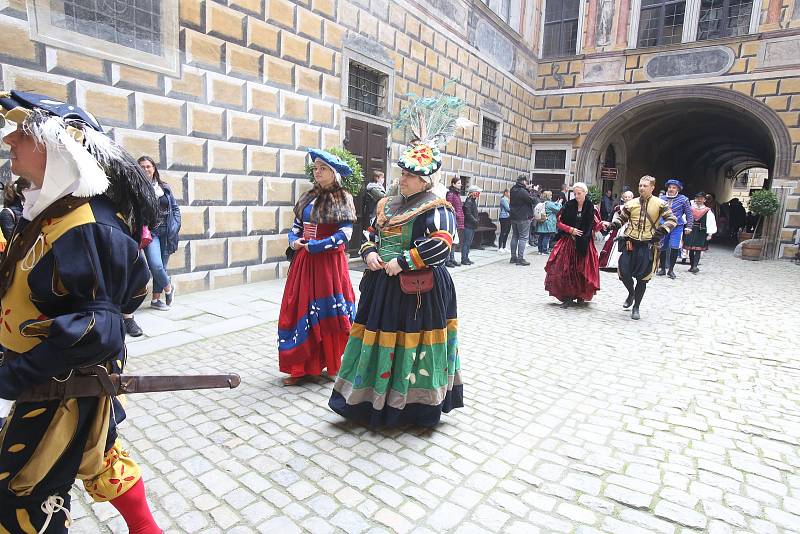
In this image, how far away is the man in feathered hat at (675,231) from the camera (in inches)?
357

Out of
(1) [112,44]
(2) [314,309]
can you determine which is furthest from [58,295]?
(1) [112,44]

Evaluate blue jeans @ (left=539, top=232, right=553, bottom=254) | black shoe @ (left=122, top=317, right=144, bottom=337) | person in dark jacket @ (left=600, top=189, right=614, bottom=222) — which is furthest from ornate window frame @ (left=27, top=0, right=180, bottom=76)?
person in dark jacket @ (left=600, top=189, right=614, bottom=222)

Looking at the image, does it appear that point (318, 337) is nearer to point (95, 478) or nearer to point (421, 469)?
point (421, 469)

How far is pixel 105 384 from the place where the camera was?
5.07ft

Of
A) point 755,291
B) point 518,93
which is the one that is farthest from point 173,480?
point 518,93

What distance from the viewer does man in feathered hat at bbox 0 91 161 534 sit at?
1.38 metres

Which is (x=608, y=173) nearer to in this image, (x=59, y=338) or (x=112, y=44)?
(x=112, y=44)

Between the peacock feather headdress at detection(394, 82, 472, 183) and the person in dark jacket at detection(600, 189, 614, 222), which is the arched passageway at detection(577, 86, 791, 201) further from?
the peacock feather headdress at detection(394, 82, 472, 183)

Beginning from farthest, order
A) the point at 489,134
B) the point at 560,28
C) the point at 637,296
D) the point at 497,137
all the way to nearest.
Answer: the point at 560,28
the point at 497,137
the point at 489,134
the point at 637,296

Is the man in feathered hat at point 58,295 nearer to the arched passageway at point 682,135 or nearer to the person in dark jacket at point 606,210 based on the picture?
the person in dark jacket at point 606,210

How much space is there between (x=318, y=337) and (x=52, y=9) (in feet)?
14.6

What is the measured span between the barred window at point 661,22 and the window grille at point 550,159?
4121 millimetres

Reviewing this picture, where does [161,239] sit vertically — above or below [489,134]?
below

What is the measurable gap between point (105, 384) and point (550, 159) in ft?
57.9
